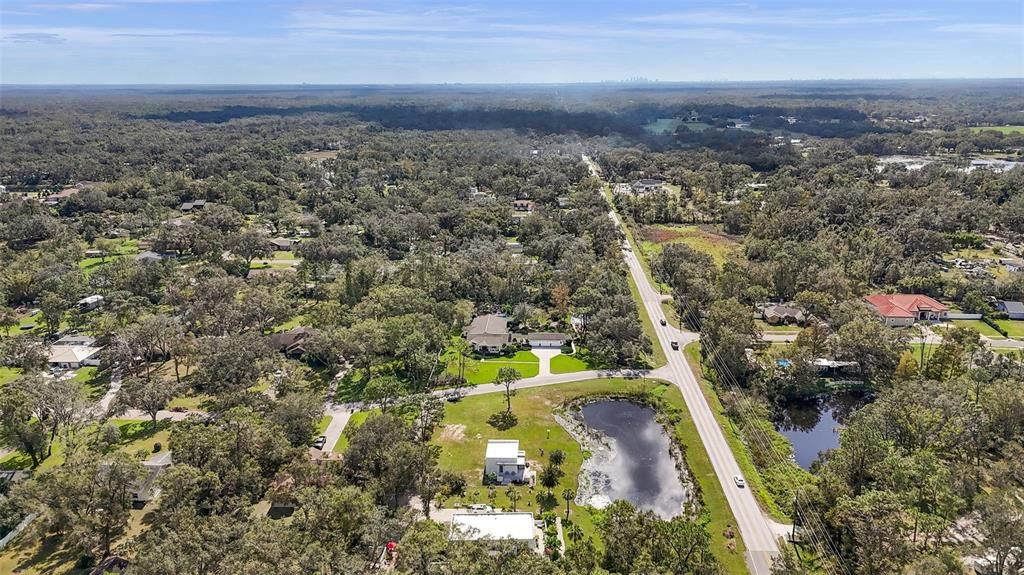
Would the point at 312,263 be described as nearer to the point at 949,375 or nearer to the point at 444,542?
the point at 444,542

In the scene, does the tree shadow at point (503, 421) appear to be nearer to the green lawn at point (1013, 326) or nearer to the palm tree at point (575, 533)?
the palm tree at point (575, 533)

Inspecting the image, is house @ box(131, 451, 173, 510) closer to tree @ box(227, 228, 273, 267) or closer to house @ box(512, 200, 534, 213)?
tree @ box(227, 228, 273, 267)

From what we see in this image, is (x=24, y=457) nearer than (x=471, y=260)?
Yes

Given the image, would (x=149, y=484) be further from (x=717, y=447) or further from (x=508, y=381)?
(x=717, y=447)

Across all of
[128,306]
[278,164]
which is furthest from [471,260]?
[278,164]

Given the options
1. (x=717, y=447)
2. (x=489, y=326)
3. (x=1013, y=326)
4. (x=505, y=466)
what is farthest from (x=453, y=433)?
(x=1013, y=326)

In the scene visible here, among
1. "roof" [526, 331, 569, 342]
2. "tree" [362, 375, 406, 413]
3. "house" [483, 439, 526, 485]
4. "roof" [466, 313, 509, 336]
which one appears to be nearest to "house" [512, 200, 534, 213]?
"roof" [466, 313, 509, 336]
